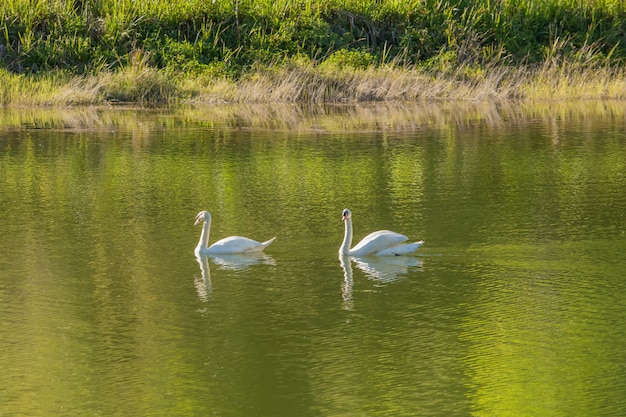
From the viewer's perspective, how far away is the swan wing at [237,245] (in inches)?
494

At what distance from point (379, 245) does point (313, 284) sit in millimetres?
1192

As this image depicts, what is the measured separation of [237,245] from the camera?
41.3ft

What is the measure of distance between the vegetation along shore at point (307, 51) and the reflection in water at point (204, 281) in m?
16.7

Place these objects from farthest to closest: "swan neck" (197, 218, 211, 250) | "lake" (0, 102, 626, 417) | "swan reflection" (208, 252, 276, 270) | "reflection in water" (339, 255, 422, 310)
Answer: "swan neck" (197, 218, 211, 250) < "swan reflection" (208, 252, 276, 270) < "reflection in water" (339, 255, 422, 310) < "lake" (0, 102, 626, 417)

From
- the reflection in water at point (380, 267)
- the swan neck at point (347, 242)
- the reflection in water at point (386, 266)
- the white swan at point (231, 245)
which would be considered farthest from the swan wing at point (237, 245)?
the reflection in water at point (386, 266)

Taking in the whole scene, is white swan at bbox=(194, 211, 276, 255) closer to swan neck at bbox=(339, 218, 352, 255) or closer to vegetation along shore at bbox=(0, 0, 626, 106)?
swan neck at bbox=(339, 218, 352, 255)

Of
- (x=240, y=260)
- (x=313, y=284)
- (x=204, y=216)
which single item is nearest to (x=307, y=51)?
(x=204, y=216)

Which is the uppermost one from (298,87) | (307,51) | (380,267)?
(307,51)

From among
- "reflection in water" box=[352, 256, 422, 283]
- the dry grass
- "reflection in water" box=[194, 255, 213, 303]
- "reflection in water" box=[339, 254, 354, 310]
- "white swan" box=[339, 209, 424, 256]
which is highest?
"white swan" box=[339, 209, 424, 256]

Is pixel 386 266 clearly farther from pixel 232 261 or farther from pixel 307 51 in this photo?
pixel 307 51

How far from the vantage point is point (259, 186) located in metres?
17.1

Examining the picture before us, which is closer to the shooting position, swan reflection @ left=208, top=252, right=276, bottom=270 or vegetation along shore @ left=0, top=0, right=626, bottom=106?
swan reflection @ left=208, top=252, right=276, bottom=270

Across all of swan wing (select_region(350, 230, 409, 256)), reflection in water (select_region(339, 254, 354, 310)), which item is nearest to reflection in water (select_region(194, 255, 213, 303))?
reflection in water (select_region(339, 254, 354, 310))

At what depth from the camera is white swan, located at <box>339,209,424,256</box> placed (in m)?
12.4
